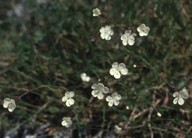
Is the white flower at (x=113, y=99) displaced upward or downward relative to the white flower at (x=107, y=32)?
downward

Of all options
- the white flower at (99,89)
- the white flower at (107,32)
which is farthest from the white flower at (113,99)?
the white flower at (107,32)

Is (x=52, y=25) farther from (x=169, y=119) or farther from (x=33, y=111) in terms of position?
(x=169, y=119)

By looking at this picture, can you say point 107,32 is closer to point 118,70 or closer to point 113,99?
point 118,70

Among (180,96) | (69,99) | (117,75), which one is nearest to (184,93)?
(180,96)

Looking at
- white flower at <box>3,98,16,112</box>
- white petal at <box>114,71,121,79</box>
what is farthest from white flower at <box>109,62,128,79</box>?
white flower at <box>3,98,16,112</box>

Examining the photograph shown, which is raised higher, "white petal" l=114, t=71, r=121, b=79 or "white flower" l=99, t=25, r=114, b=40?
"white flower" l=99, t=25, r=114, b=40

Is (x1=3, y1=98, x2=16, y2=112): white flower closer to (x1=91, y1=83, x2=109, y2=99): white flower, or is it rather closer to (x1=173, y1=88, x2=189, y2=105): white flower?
(x1=91, y1=83, x2=109, y2=99): white flower

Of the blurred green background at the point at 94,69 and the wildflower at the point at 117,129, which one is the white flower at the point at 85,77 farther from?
the wildflower at the point at 117,129

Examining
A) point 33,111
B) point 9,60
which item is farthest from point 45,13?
point 33,111
